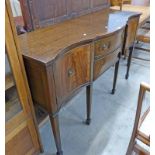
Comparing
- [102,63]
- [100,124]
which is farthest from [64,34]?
[100,124]

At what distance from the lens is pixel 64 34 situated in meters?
1.28

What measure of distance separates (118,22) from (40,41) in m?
0.81

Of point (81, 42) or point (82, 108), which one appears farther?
point (82, 108)

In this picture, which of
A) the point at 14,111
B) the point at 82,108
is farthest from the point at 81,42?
the point at 82,108

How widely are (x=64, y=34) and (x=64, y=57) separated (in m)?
0.31

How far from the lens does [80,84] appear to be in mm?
1316

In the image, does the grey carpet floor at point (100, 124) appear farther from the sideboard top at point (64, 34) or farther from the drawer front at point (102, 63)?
the sideboard top at point (64, 34)

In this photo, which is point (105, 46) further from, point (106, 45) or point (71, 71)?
point (71, 71)

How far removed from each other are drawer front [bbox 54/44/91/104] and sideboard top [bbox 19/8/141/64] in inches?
2.5

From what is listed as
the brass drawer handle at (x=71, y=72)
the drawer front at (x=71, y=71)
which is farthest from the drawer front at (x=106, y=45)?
the brass drawer handle at (x=71, y=72)

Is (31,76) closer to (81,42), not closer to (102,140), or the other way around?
(81,42)

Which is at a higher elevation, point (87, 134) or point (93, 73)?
point (93, 73)

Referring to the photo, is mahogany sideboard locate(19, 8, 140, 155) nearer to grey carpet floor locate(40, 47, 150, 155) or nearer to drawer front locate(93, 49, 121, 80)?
drawer front locate(93, 49, 121, 80)

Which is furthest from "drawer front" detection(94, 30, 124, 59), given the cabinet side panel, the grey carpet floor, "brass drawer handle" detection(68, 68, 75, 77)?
the grey carpet floor
